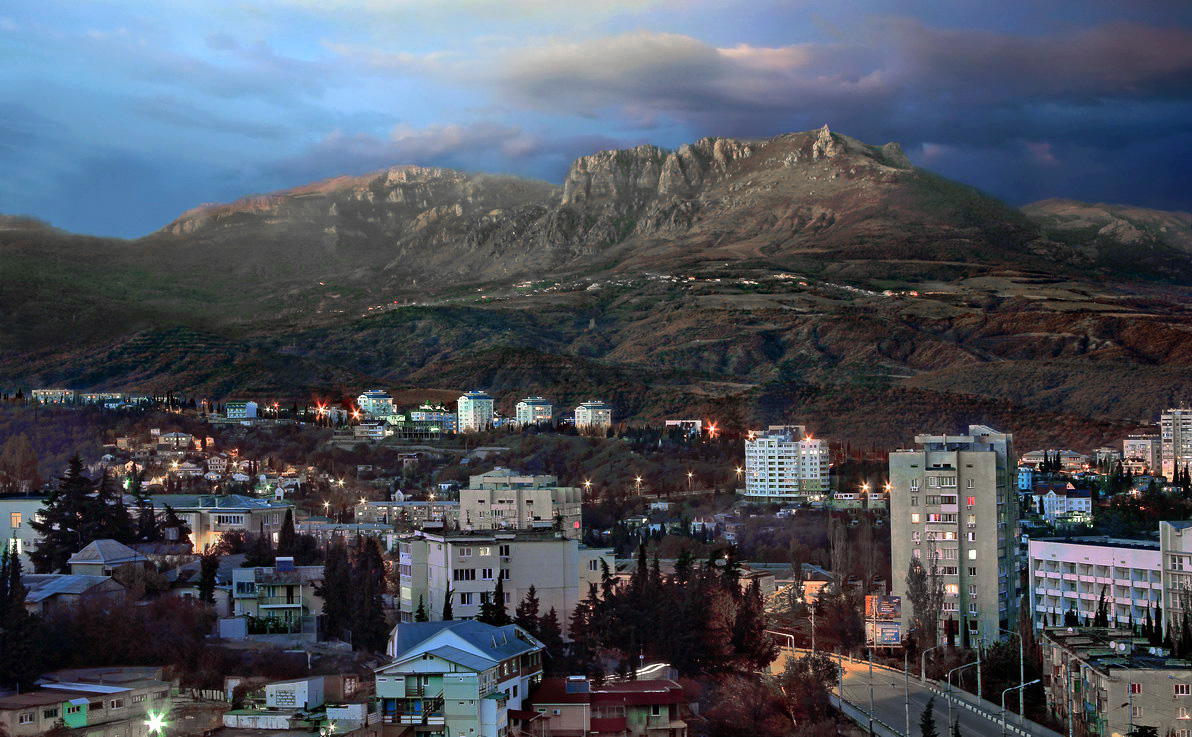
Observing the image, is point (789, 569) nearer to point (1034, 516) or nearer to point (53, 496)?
point (1034, 516)

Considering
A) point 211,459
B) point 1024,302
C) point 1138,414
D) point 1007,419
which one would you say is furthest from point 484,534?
point 1024,302

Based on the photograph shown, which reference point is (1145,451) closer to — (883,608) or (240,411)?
(883,608)

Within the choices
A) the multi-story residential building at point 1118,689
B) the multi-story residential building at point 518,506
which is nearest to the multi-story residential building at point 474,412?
the multi-story residential building at point 518,506

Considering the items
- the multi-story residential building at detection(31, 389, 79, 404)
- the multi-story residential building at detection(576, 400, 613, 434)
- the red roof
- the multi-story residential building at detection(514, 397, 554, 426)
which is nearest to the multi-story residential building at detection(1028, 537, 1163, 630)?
the red roof

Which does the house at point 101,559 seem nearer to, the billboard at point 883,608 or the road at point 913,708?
the road at point 913,708

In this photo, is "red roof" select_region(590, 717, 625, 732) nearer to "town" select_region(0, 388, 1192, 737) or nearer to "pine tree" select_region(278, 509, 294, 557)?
"town" select_region(0, 388, 1192, 737)

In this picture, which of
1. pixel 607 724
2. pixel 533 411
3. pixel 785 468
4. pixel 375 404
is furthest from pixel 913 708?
pixel 375 404

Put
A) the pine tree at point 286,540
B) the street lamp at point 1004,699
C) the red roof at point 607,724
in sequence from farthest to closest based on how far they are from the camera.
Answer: the pine tree at point 286,540 → the street lamp at point 1004,699 → the red roof at point 607,724
